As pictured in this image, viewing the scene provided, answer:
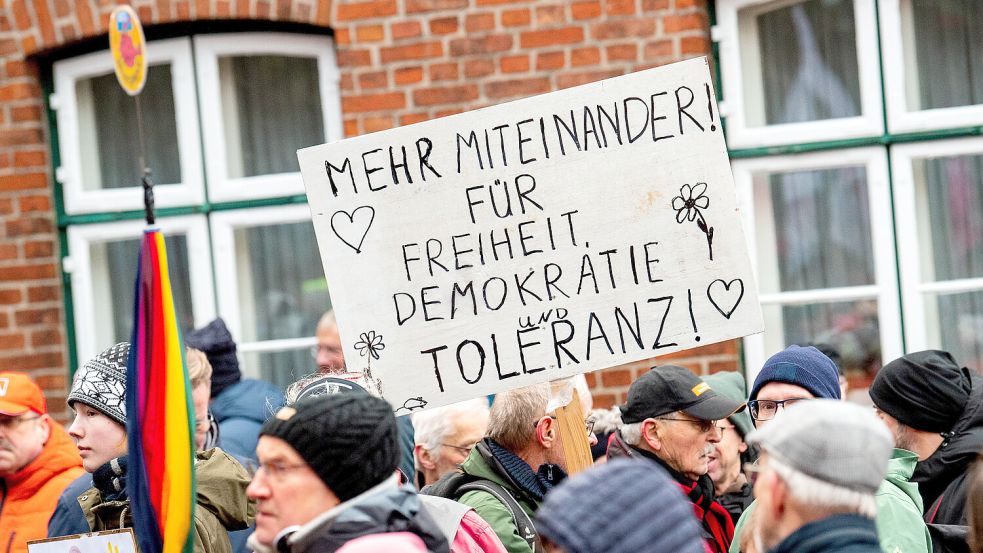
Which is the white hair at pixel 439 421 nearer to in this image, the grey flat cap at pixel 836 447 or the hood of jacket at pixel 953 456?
the hood of jacket at pixel 953 456

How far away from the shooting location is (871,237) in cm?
628

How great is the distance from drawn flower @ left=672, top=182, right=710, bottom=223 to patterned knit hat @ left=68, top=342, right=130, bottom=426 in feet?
5.55

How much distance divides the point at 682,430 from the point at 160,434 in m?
1.83

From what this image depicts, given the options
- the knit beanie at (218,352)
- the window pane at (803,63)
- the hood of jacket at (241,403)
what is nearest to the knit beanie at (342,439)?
the hood of jacket at (241,403)

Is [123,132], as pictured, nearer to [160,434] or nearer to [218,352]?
[218,352]

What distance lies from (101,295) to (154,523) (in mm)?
3965

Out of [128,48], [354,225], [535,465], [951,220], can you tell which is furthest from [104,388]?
[951,220]

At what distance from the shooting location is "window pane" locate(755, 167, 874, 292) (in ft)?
20.7

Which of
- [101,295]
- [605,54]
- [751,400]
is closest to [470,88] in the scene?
[605,54]

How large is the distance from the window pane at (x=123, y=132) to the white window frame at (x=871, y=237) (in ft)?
9.67

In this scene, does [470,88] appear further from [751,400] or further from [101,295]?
[751,400]

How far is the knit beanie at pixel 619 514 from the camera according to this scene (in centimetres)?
219

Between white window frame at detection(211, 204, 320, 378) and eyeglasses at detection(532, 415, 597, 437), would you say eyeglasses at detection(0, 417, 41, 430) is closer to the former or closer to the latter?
eyeglasses at detection(532, 415, 597, 437)

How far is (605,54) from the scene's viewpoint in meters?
6.18
